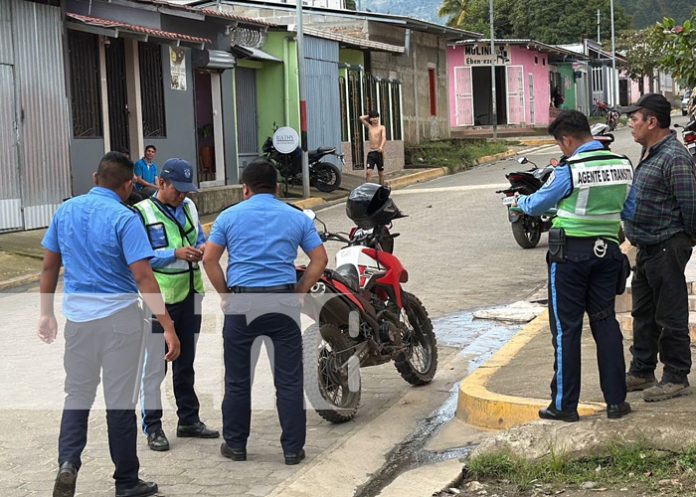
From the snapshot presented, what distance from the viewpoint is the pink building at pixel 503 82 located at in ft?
156

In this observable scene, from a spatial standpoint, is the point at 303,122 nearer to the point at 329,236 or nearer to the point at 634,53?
the point at 329,236

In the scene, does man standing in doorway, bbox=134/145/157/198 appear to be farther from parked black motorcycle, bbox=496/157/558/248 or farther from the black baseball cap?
the black baseball cap

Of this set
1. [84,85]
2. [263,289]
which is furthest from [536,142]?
[263,289]

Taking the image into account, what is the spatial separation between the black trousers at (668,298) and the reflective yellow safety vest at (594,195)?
1.71 feet

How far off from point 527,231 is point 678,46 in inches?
267

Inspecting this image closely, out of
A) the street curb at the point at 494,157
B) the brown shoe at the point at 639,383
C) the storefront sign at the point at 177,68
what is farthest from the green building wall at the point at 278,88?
the brown shoe at the point at 639,383

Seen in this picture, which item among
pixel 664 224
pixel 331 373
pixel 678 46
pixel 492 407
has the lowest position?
pixel 492 407

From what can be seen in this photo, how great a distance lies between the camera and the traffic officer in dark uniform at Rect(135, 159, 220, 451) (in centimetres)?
652

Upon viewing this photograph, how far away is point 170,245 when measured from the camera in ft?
21.6

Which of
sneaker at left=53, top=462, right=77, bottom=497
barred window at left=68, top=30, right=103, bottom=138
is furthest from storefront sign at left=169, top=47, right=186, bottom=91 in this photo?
sneaker at left=53, top=462, right=77, bottom=497

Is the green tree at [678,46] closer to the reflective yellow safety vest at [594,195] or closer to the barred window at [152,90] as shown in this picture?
the reflective yellow safety vest at [594,195]

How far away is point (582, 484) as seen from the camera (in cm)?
557

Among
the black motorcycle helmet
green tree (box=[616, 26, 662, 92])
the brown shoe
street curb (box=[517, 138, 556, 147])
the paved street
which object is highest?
green tree (box=[616, 26, 662, 92])

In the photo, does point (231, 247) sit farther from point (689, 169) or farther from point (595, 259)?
point (689, 169)
